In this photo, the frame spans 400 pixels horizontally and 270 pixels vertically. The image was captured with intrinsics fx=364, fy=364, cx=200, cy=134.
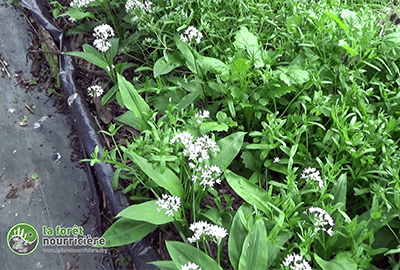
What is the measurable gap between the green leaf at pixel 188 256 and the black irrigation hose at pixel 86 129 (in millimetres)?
363

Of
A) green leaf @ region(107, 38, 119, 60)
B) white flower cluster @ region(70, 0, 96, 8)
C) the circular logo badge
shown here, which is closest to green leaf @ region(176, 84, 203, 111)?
green leaf @ region(107, 38, 119, 60)

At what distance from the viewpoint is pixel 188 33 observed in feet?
7.38

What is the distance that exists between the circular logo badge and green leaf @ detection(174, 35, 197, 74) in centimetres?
151

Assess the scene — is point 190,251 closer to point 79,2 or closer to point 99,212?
point 99,212

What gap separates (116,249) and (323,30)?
183 centimetres

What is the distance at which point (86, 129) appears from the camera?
2.47 m

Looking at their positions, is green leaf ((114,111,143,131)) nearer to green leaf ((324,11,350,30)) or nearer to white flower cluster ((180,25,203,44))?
white flower cluster ((180,25,203,44))

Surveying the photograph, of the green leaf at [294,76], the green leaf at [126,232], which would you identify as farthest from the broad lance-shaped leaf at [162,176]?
the green leaf at [294,76]

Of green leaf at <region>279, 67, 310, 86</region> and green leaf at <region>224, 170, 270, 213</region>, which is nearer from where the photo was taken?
green leaf at <region>224, 170, 270, 213</region>

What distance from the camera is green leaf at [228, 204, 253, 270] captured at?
1.59 m

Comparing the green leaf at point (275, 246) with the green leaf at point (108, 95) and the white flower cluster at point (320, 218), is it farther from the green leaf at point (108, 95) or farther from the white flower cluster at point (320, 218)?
the green leaf at point (108, 95)

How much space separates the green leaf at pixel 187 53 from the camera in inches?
88.4

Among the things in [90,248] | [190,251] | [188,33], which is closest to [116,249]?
[90,248]

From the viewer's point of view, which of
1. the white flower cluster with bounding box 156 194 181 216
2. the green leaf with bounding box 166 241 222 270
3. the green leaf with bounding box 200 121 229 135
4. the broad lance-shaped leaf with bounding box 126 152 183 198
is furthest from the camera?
the green leaf with bounding box 200 121 229 135
